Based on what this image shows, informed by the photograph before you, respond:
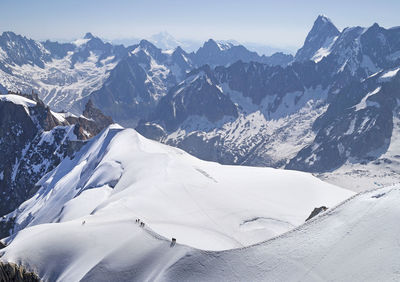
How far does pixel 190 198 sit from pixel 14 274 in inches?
1586

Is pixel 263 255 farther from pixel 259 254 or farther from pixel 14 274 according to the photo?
pixel 14 274

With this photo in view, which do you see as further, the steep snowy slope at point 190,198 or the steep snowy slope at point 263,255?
the steep snowy slope at point 190,198

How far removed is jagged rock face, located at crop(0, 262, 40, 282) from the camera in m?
44.0

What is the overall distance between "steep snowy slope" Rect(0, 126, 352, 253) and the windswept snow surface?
0.21 m

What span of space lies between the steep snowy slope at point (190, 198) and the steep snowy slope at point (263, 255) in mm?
10815

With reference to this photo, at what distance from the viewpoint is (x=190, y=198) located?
78125mm

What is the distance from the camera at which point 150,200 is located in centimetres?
7475

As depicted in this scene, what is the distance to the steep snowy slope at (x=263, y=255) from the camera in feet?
107

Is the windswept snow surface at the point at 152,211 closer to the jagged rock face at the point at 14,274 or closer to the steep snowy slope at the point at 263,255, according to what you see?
the steep snowy slope at the point at 263,255

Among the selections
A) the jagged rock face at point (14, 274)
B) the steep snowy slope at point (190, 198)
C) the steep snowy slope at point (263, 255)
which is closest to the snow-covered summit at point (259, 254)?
the steep snowy slope at point (263, 255)

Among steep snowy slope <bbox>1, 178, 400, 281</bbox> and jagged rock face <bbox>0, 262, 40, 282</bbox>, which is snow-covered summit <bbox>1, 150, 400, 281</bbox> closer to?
steep snowy slope <bbox>1, 178, 400, 281</bbox>

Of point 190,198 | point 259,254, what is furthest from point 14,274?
point 190,198

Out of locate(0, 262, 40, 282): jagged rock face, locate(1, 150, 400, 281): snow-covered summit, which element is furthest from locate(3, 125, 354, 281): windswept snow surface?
locate(0, 262, 40, 282): jagged rock face

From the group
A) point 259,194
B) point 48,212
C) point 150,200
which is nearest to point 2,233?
point 48,212
